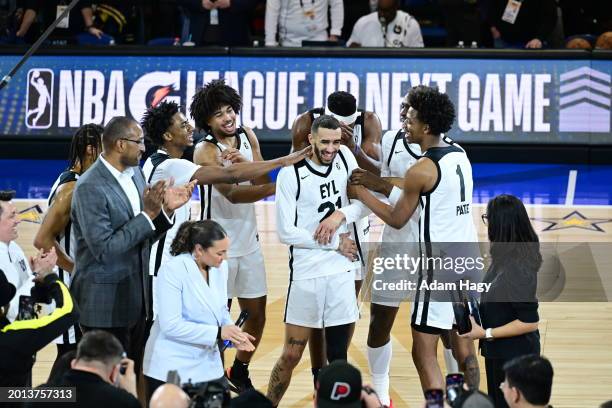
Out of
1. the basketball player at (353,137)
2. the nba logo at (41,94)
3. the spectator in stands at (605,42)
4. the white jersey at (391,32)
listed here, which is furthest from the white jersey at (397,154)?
the nba logo at (41,94)

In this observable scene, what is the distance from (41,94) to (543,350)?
366 inches

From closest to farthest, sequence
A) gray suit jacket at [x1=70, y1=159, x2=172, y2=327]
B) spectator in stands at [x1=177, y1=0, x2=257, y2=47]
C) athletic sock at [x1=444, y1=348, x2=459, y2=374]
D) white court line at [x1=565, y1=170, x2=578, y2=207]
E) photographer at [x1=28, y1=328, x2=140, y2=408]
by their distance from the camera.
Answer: photographer at [x1=28, y1=328, x2=140, y2=408] → gray suit jacket at [x1=70, y1=159, x2=172, y2=327] → athletic sock at [x1=444, y1=348, x2=459, y2=374] → white court line at [x1=565, y1=170, x2=578, y2=207] → spectator in stands at [x1=177, y1=0, x2=257, y2=47]

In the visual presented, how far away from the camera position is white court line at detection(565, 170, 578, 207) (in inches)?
549

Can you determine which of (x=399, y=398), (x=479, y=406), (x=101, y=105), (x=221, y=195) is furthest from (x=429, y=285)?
(x=101, y=105)

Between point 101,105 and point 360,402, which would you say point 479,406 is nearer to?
point 360,402

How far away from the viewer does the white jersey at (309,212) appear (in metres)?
7.30

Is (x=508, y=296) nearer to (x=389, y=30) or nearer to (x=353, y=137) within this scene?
(x=353, y=137)

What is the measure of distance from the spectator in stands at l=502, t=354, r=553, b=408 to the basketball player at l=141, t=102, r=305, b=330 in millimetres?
2639

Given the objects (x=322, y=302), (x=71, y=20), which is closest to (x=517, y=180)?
(x=71, y=20)

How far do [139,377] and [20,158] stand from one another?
9881 mm

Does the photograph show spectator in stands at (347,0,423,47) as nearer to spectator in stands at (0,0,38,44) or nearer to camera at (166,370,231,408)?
spectator in stands at (0,0,38,44)

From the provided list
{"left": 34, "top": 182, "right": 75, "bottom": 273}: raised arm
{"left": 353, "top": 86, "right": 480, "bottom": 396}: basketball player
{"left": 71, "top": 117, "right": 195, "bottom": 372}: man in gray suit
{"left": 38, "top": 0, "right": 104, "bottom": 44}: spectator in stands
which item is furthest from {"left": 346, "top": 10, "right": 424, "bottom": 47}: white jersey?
{"left": 71, "top": 117, "right": 195, "bottom": 372}: man in gray suit

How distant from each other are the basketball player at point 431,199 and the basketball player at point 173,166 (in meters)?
0.90

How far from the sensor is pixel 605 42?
15.8 metres
